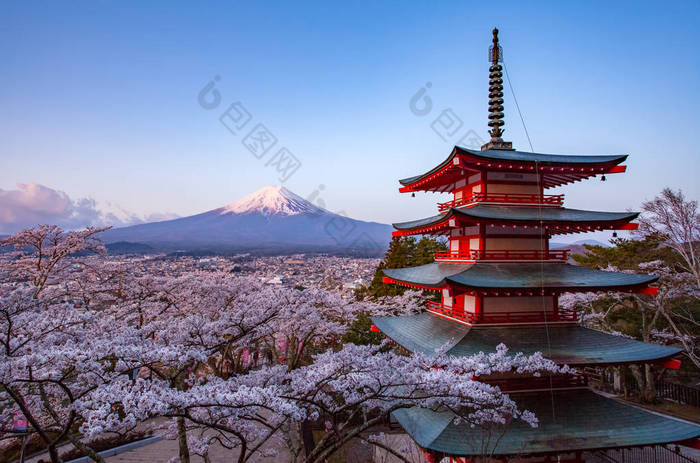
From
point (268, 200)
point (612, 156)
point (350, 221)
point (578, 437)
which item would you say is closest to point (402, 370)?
point (578, 437)

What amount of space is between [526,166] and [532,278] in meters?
→ 2.79

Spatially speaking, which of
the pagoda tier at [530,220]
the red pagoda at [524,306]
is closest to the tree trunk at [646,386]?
the red pagoda at [524,306]

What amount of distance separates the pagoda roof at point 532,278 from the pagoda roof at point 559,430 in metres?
2.44

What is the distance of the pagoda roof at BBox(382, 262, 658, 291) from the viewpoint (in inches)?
298

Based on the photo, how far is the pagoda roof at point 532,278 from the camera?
756 centimetres

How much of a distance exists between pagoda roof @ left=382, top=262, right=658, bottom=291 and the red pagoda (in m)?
0.03

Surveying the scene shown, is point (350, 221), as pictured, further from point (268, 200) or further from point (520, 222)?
point (520, 222)

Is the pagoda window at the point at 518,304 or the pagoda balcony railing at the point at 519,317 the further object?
the pagoda window at the point at 518,304

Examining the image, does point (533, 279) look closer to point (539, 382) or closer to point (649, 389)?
point (539, 382)

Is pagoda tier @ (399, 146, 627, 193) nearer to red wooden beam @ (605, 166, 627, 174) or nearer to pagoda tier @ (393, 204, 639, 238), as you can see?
red wooden beam @ (605, 166, 627, 174)

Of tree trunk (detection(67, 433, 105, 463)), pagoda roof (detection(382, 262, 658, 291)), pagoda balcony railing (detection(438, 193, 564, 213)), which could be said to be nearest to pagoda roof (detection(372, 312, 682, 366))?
pagoda roof (detection(382, 262, 658, 291))

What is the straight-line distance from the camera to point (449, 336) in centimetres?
832

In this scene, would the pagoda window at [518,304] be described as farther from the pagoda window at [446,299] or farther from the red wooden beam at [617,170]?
the red wooden beam at [617,170]

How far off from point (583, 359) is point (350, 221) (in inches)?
2804
